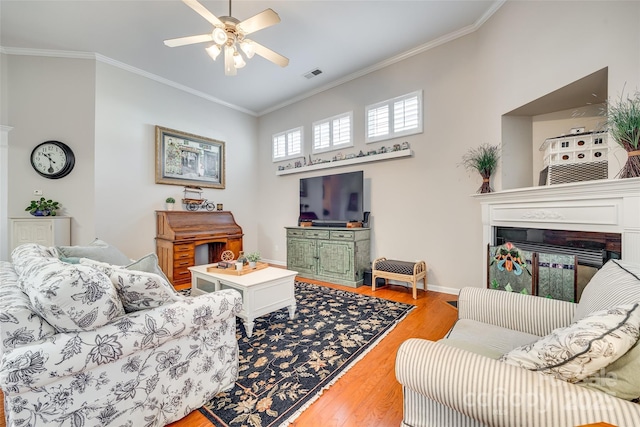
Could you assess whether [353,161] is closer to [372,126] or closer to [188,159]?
[372,126]

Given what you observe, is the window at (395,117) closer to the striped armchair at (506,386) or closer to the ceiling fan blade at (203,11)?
the ceiling fan blade at (203,11)

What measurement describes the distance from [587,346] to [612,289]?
1.98 ft

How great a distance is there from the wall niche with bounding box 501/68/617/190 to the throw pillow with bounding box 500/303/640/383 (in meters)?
2.48

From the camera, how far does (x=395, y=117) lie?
404cm

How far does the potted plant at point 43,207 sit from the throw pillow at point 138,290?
141 inches

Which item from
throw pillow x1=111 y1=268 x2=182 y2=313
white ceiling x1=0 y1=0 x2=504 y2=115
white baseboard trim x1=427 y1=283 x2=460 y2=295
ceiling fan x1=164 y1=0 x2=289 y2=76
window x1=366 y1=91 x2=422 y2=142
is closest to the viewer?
throw pillow x1=111 y1=268 x2=182 y2=313

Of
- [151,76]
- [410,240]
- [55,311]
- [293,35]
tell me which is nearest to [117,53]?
[151,76]

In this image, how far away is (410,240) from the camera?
388cm

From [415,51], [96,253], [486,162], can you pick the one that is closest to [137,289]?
[96,253]

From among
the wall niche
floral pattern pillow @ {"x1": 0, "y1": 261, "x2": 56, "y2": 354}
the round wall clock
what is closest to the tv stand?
the wall niche

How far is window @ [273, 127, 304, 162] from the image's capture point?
5309 millimetres

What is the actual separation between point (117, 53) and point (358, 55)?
11.7 feet

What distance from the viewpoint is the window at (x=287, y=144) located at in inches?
209

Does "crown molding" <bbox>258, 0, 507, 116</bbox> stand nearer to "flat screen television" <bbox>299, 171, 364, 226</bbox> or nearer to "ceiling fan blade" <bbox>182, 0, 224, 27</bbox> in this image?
"flat screen television" <bbox>299, 171, 364, 226</bbox>
